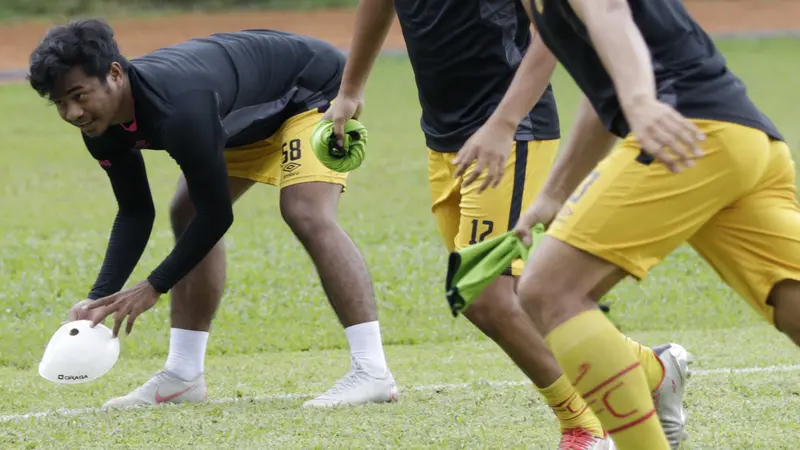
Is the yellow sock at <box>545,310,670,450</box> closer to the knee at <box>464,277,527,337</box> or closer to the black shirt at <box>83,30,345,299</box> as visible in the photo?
the knee at <box>464,277,527,337</box>

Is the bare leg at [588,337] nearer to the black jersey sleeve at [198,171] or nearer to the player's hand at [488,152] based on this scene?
the player's hand at [488,152]

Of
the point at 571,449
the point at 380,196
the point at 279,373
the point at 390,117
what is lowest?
the point at 390,117

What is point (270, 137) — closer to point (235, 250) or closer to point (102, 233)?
point (235, 250)

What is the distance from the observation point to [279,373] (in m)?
6.95

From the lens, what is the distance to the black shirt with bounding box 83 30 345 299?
17.1 feet

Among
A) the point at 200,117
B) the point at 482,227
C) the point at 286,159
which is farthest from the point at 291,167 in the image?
the point at 482,227

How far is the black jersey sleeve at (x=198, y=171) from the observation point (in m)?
5.16

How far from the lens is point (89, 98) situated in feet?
16.8

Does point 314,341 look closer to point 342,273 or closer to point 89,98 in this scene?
point 342,273

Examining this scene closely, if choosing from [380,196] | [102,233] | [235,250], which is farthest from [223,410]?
[380,196]

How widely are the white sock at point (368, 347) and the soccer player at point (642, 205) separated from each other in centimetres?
228

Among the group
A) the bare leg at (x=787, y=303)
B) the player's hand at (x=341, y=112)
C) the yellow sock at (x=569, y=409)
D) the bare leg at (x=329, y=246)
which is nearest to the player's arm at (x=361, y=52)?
the player's hand at (x=341, y=112)

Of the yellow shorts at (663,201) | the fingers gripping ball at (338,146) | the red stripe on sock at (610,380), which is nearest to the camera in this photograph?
the yellow shorts at (663,201)

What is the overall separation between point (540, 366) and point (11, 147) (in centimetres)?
1398
